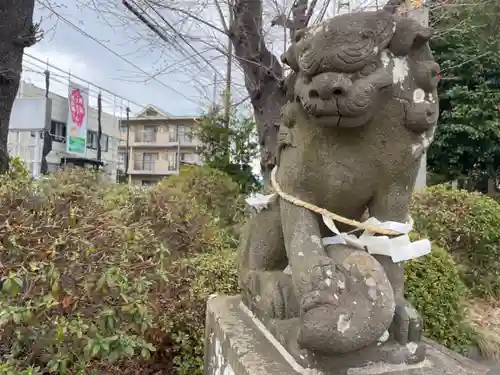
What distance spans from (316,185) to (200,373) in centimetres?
155

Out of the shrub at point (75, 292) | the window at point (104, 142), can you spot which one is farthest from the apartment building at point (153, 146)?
the shrub at point (75, 292)

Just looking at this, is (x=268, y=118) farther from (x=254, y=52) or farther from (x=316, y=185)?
(x=316, y=185)

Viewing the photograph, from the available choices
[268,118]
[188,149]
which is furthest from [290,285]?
[188,149]

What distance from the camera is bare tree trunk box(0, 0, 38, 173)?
4.36m

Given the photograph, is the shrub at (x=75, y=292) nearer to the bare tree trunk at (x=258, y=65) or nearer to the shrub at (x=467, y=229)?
the shrub at (x=467, y=229)

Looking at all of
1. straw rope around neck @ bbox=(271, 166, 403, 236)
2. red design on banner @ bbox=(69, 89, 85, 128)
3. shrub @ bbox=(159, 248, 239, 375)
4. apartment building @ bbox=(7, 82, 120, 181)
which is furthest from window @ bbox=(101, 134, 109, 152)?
straw rope around neck @ bbox=(271, 166, 403, 236)

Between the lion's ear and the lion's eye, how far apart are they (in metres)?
0.08

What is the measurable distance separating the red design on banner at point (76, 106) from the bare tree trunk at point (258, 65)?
449 inches

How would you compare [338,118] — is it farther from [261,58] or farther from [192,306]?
[261,58]

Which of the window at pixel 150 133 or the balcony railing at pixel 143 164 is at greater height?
the window at pixel 150 133

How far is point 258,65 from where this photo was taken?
193 inches

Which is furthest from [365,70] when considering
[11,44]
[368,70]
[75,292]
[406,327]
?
[11,44]

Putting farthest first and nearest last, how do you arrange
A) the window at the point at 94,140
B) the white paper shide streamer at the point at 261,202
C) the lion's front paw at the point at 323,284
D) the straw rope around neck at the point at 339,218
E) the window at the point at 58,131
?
the window at the point at 94,140
the window at the point at 58,131
the white paper shide streamer at the point at 261,202
the straw rope around neck at the point at 339,218
the lion's front paw at the point at 323,284

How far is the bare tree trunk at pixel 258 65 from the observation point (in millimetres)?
4980
